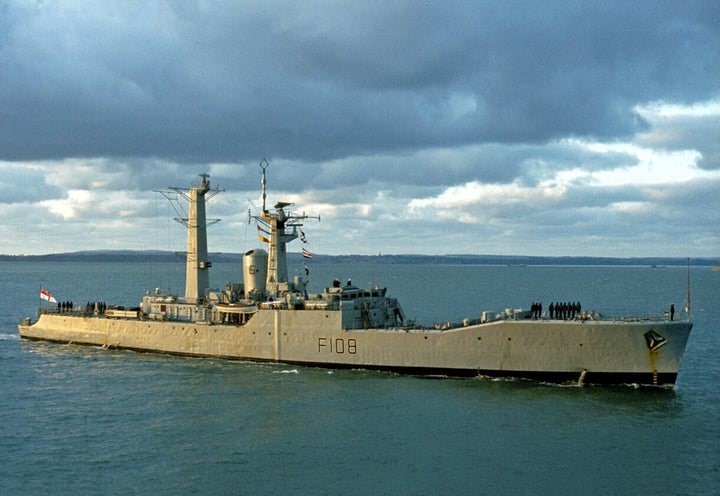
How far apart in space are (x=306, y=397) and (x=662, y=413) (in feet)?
53.1

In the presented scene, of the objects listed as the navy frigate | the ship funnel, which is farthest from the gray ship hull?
the ship funnel

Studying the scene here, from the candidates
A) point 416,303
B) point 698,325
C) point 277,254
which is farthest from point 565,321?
point 416,303

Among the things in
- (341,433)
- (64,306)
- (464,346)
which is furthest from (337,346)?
(64,306)

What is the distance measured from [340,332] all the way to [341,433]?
33.2ft

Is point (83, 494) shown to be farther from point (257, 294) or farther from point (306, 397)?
point (257, 294)

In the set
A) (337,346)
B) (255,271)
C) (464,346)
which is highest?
(255,271)

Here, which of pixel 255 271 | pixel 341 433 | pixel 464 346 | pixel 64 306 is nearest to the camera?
pixel 341 433

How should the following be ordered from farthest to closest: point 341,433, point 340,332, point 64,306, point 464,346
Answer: point 64,306, point 340,332, point 464,346, point 341,433

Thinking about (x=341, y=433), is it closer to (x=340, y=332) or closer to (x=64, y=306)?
(x=340, y=332)

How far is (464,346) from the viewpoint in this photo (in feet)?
99.9

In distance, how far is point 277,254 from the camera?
1516 inches

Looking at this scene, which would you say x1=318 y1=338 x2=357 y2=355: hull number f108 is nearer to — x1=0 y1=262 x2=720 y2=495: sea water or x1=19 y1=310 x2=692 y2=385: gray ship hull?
x1=19 y1=310 x2=692 y2=385: gray ship hull

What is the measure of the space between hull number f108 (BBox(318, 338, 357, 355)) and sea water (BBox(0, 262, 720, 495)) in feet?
4.35

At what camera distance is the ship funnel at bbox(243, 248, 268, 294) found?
127 feet
